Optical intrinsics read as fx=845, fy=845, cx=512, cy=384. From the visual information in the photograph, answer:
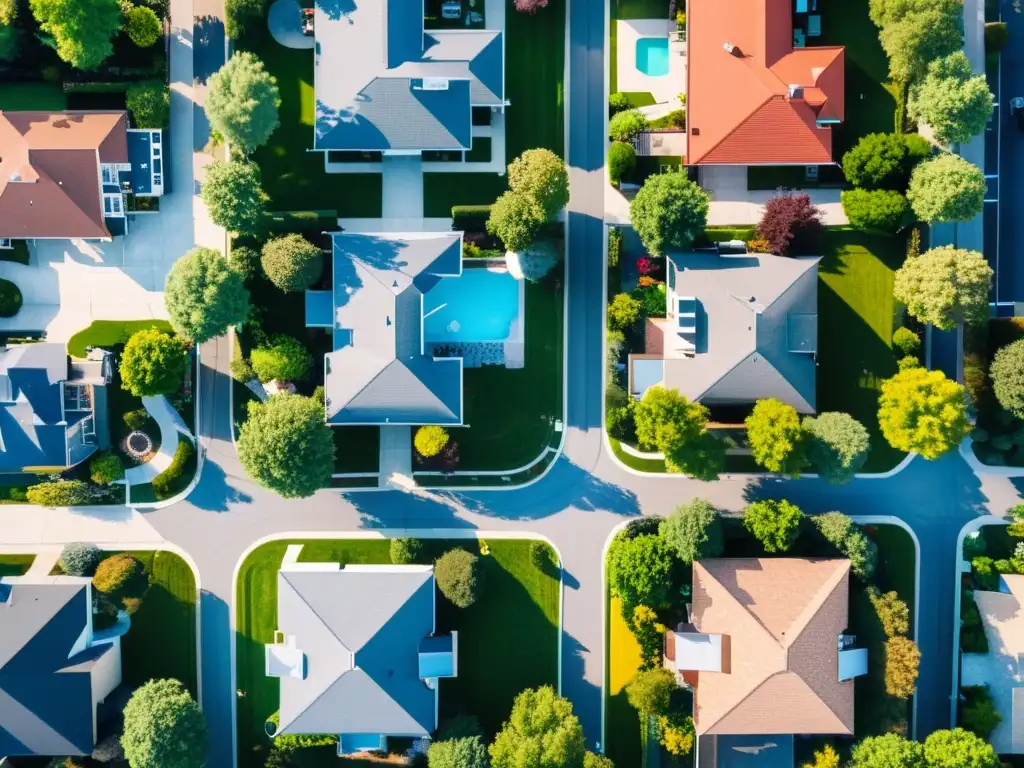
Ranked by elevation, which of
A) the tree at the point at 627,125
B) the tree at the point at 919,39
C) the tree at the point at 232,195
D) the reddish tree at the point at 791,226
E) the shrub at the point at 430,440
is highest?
the tree at the point at 919,39

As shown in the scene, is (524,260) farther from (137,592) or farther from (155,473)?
(137,592)

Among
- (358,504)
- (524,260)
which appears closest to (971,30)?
(524,260)

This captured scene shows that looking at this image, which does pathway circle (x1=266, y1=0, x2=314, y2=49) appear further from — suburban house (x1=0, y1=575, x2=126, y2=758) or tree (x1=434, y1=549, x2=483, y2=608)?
suburban house (x1=0, y1=575, x2=126, y2=758)

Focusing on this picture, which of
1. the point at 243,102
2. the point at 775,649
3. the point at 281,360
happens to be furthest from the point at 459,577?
the point at 243,102

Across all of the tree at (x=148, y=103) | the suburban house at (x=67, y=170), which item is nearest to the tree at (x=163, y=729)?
the suburban house at (x=67, y=170)

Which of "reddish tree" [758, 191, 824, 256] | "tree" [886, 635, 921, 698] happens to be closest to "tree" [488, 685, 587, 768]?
"tree" [886, 635, 921, 698]

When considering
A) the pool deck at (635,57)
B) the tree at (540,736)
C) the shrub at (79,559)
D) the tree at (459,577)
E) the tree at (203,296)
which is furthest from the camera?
the pool deck at (635,57)

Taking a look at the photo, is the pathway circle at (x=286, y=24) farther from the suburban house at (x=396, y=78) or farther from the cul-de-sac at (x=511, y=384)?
the suburban house at (x=396, y=78)

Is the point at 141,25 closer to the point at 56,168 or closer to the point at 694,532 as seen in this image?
the point at 56,168
